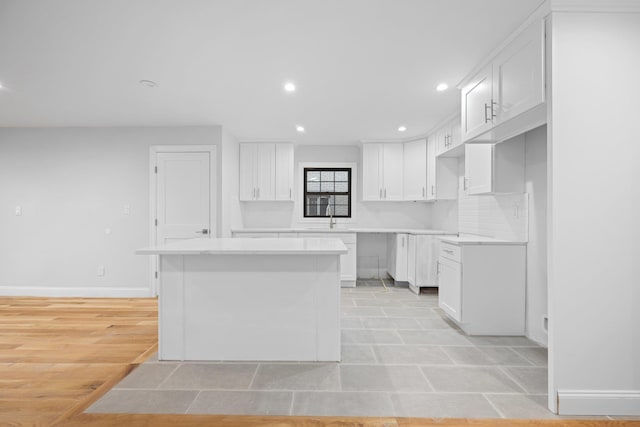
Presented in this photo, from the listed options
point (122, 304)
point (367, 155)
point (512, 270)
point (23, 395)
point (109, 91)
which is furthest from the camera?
point (367, 155)

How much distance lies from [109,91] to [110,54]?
0.91 meters

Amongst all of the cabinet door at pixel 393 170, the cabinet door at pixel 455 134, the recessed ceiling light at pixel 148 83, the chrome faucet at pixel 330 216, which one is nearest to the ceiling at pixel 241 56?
the recessed ceiling light at pixel 148 83

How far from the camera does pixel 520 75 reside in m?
2.29

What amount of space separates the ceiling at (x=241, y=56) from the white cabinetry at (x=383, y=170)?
1126mm

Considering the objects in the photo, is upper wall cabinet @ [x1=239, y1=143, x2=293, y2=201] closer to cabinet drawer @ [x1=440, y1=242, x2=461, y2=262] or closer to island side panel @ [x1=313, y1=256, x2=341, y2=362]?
cabinet drawer @ [x1=440, y1=242, x2=461, y2=262]

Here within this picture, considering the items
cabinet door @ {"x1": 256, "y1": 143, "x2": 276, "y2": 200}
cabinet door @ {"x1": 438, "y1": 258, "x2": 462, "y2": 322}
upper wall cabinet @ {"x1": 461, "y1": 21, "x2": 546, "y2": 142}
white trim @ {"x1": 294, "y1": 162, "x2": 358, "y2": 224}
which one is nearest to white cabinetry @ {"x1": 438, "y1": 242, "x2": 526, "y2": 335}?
cabinet door @ {"x1": 438, "y1": 258, "x2": 462, "y2": 322}

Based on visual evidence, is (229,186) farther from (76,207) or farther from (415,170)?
(415,170)

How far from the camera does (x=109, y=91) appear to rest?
347 centimetres

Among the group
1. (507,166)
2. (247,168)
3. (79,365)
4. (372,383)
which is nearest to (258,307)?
(372,383)

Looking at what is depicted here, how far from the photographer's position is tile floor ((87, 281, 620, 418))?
2002mm

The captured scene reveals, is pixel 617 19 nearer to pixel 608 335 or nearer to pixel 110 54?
pixel 608 335

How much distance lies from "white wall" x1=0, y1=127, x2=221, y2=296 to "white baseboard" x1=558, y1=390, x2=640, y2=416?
4612 millimetres

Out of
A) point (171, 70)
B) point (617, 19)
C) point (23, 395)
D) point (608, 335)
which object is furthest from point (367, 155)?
point (23, 395)

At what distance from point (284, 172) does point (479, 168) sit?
3.07 m
